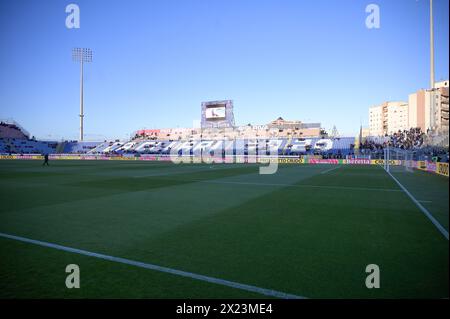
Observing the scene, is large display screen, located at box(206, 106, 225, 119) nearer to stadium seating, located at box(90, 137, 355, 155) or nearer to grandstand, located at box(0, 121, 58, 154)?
stadium seating, located at box(90, 137, 355, 155)

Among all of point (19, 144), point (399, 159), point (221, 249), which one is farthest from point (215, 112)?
point (19, 144)

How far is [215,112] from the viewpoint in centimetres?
5175

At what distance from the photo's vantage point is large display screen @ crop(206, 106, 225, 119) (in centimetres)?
5122

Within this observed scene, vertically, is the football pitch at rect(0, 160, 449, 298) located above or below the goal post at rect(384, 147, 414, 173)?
below

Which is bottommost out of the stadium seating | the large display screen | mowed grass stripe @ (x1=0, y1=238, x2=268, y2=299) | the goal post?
mowed grass stripe @ (x1=0, y1=238, x2=268, y2=299)

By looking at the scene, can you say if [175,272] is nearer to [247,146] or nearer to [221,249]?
[221,249]

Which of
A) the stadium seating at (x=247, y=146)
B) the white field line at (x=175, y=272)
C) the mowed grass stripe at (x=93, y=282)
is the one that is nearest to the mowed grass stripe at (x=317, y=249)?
the white field line at (x=175, y=272)

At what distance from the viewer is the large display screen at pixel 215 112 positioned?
51.2m

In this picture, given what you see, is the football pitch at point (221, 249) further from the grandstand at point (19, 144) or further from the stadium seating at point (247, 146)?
the grandstand at point (19, 144)

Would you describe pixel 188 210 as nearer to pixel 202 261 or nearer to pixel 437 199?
pixel 202 261

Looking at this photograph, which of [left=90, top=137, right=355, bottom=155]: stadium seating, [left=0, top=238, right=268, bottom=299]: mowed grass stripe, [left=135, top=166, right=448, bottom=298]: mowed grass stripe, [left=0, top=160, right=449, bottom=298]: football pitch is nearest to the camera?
[left=0, top=238, right=268, bottom=299]: mowed grass stripe

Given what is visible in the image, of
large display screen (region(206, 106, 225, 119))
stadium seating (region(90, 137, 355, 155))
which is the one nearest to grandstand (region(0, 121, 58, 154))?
stadium seating (region(90, 137, 355, 155))
